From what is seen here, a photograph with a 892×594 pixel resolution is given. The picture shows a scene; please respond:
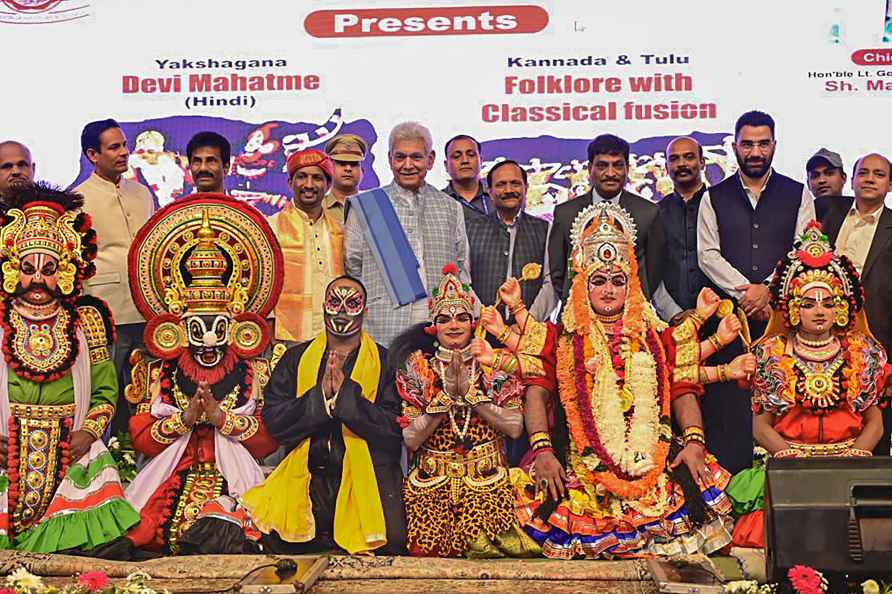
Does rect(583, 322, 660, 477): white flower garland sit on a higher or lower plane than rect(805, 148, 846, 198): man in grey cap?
lower

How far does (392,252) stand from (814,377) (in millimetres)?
2131

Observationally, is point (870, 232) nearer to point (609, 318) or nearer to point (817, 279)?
point (817, 279)

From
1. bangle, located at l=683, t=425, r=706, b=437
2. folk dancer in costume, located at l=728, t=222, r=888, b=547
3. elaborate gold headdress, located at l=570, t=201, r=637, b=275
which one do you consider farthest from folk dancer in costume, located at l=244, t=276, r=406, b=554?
folk dancer in costume, located at l=728, t=222, r=888, b=547

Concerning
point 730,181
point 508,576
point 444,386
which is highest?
point 730,181

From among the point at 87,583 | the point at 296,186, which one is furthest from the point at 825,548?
the point at 296,186

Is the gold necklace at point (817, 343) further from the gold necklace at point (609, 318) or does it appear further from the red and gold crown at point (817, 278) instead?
the gold necklace at point (609, 318)

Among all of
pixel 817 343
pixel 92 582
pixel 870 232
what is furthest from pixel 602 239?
pixel 92 582

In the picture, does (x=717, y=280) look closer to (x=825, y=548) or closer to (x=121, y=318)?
(x=825, y=548)

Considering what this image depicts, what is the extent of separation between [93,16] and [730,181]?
135 inches

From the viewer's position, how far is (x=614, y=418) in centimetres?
623

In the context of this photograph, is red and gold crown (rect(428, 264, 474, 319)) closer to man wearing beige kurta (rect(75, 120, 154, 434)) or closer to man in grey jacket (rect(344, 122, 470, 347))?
man in grey jacket (rect(344, 122, 470, 347))

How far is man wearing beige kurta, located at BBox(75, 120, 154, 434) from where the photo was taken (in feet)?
22.0

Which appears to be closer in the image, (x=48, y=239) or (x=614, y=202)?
(x=48, y=239)

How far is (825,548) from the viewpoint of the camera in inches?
196
